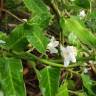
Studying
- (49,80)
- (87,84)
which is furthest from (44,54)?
(87,84)

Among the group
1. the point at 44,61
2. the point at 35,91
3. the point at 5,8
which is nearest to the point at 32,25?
the point at 44,61

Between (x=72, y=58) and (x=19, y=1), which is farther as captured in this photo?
(x=19, y=1)

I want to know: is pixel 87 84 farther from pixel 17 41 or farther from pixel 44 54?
pixel 17 41

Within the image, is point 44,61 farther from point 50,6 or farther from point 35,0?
point 50,6

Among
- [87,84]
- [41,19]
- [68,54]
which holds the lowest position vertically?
[87,84]

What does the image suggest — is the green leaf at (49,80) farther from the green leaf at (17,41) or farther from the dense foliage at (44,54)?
the green leaf at (17,41)
